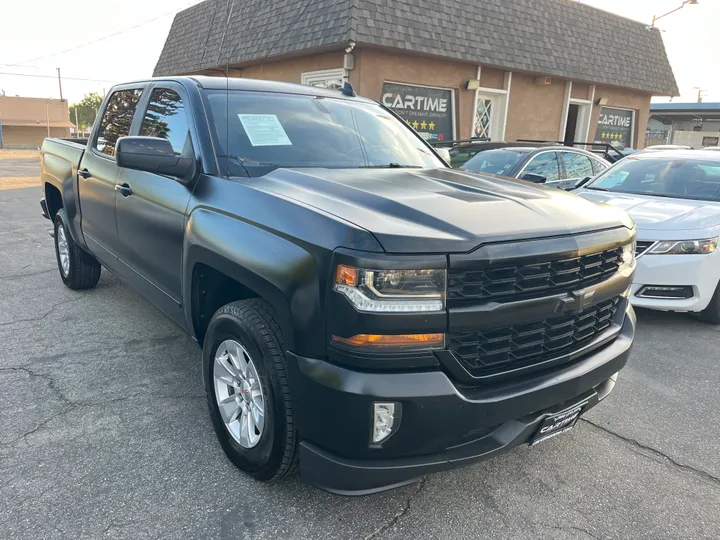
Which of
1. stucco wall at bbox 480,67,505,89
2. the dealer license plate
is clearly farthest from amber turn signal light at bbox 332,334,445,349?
stucco wall at bbox 480,67,505,89

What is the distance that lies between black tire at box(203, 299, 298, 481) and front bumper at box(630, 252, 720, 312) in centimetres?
364

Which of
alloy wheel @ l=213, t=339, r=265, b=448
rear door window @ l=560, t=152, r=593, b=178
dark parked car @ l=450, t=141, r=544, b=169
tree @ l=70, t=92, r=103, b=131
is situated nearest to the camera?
alloy wheel @ l=213, t=339, r=265, b=448

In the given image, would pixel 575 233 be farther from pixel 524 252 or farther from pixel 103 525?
pixel 103 525

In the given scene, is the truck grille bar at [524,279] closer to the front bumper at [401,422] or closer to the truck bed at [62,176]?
the front bumper at [401,422]

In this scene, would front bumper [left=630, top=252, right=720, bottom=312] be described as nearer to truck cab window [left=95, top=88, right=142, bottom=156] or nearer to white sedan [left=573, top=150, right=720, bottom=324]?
white sedan [left=573, top=150, right=720, bottom=324]

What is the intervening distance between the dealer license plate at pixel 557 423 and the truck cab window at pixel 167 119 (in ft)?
7.73

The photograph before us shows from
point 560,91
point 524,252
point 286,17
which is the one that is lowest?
point 524,252

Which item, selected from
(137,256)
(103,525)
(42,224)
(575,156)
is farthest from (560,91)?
(103,525)

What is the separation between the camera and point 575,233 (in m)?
2.30

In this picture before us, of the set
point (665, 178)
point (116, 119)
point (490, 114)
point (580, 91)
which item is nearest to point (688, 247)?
point (665, 178)

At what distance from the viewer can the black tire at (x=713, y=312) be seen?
16.3 feet

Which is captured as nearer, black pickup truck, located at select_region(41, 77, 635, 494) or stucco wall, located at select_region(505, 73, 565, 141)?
black pickup truck, located at select_region(41, 77, 635, 494)

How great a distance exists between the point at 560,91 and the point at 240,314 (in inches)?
566

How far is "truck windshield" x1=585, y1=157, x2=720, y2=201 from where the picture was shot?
564cm
